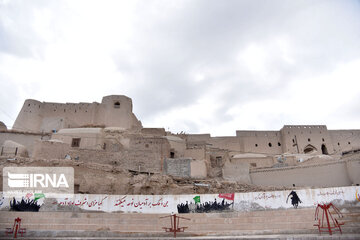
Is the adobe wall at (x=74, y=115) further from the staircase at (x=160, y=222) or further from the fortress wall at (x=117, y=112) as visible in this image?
the staircase at (x=160, y=222)

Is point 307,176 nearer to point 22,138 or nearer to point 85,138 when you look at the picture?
point 85,138

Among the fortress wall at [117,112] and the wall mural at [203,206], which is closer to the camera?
the wall mural at [203,206]

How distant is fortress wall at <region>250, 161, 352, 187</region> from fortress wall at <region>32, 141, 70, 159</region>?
12.8 m

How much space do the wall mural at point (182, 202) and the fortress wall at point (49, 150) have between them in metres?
3.48

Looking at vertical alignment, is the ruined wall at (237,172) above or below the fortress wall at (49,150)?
below

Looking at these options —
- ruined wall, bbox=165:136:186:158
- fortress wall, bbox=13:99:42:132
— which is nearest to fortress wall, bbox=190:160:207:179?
ruined wall, bbox=165:136:186:158

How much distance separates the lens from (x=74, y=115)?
2564 centimetres

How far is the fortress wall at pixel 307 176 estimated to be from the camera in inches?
638

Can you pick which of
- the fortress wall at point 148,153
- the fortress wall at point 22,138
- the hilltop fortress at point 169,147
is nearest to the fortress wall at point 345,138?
the hilltop fortress at point 169,147

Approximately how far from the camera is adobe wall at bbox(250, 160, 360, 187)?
16.2 meters

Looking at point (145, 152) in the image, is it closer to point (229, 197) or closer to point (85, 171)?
point (85, 171)

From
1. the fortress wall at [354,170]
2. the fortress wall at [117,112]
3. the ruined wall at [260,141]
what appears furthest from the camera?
the ruined wall at [260,141]

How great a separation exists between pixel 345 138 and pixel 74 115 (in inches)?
1139

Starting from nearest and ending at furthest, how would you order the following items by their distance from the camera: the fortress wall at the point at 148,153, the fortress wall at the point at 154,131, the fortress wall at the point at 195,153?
1. the fortress wall at the point at 148,153
2. the fortress wall at the point at 195,153
3. the fortress wall at the point at 154,131
